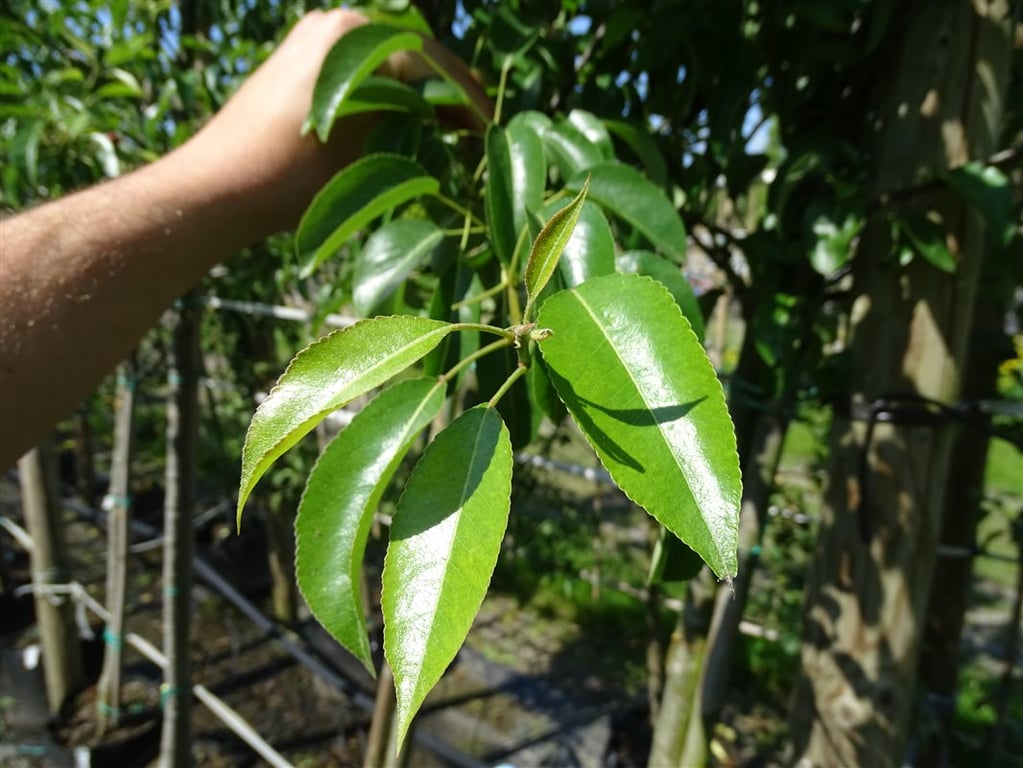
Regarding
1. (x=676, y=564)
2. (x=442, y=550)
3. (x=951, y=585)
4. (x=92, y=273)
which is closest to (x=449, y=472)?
(x=442, y=550)

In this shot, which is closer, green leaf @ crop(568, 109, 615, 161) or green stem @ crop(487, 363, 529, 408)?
green stem @ crop(487, 363, 529, 408)

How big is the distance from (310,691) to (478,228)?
2160 millimetres

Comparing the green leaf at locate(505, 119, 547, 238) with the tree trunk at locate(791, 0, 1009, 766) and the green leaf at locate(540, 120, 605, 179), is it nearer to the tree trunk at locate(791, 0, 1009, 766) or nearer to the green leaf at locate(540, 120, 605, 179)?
the green leaf at locate(540, 120, 605, 179)

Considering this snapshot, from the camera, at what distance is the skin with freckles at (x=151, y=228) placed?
614mm

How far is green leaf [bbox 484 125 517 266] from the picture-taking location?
1.58 ft

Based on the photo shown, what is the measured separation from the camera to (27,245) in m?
0.64

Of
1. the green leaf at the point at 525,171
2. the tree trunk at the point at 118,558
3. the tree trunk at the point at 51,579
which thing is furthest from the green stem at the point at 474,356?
the tree trunk at the point at 51,579

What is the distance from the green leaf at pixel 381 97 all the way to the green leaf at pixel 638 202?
8.6 inches

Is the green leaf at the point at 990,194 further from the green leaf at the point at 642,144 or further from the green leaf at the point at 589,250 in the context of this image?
the green leaf at the point at 589,250

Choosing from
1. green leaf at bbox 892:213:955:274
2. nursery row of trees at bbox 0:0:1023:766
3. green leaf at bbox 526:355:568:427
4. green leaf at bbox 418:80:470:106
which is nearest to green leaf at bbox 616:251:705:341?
nursery row of trees at bbox 0:0:1023:766

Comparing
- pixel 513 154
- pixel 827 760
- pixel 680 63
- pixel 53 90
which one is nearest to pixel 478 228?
pixel 513 154

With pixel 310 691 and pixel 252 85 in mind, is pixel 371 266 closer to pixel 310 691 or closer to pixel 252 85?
pixel 252 85

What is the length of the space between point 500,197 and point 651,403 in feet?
0.81

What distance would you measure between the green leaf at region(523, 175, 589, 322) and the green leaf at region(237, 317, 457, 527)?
5 centimetres
